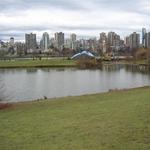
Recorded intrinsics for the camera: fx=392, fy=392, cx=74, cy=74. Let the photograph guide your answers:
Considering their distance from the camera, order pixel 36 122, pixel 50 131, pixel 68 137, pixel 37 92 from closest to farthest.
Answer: pixel 68 137
pixel 50 131
pixel 36 122
pixel 37 92

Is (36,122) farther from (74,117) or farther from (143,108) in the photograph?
(143,108)

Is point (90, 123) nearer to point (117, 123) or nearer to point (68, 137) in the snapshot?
point (117, 123)

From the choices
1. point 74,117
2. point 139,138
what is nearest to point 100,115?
point 74,117

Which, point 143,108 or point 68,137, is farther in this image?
point 143,108

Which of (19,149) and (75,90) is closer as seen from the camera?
(19,149)

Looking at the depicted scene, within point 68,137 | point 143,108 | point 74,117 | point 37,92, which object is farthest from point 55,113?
point 37,92

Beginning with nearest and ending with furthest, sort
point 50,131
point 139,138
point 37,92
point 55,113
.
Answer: point 139,138
point 50,131
point 55,113
point 37,92

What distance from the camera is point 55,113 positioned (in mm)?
16109

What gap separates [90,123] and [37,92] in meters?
24.7

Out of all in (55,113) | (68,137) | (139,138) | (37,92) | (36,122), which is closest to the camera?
(139,138)

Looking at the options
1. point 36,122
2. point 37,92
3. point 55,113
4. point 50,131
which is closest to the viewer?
point 50,131

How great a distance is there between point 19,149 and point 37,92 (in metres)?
27.1

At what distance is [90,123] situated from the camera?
41.5 ft

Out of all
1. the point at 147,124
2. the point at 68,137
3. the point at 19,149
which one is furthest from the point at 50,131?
the point at 147,124
